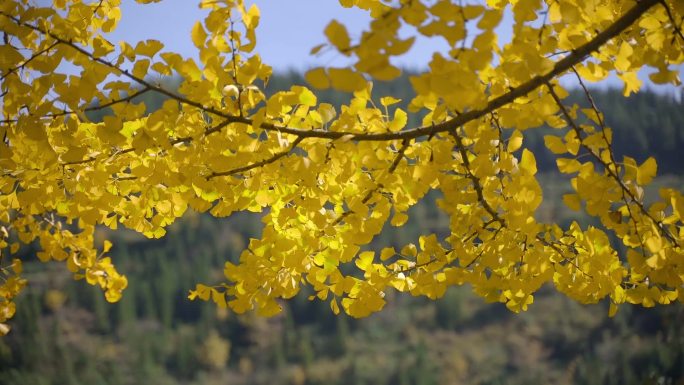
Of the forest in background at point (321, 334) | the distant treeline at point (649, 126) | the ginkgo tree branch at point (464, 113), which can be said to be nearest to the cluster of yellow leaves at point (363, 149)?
the ginkgo tree branch at point (464, 113)

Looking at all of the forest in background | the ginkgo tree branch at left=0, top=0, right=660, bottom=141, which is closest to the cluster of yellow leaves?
the ginkgo tree branch at left=0, top=0, right=660, bottom=141

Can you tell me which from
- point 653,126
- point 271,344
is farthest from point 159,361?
point 653,126

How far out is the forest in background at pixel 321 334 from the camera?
4334 cm

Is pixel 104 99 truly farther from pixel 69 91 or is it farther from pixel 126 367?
pixel 126 367

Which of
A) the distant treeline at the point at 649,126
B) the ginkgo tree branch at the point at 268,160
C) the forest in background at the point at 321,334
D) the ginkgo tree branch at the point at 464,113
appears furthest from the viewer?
the distant treeline at the point at 649,126

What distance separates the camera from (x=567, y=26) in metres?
0.94

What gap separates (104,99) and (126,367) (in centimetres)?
4988

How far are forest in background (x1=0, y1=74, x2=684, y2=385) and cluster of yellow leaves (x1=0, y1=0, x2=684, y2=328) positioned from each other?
4175cm

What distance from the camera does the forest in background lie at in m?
43.3

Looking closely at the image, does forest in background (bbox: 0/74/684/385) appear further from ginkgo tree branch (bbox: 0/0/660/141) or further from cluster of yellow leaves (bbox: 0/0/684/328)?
ginkgo tree branch (bbox: 0/0/660/141)

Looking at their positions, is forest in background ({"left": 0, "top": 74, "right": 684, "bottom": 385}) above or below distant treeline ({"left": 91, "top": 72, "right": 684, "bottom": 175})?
below

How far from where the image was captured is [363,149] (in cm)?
104

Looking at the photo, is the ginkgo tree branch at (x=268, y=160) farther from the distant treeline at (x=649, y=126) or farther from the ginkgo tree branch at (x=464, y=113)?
the distant treeline at (x=649, y=126)

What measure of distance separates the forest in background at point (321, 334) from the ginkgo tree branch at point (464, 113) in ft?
138
